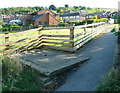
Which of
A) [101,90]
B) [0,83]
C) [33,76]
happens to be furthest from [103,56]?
[0,83]

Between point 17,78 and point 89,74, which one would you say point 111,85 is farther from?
point 17,78

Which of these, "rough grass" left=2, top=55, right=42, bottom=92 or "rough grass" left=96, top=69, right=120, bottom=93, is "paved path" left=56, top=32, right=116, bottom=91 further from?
"rough grass" left=2, top=55, right=42, bottom=92

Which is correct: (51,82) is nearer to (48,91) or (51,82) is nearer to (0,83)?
(48,91)

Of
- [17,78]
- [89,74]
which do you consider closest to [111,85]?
[89,74]

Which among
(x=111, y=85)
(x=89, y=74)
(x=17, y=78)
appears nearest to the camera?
(x=111, y=85)

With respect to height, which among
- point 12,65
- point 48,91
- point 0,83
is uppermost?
point 12,65

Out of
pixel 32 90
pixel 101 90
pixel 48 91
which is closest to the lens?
pixel 101 90

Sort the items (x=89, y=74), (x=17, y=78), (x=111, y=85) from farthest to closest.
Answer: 1. (x=89, y=74)
2. (x=17, y=78)
3. (x=111, y=85)

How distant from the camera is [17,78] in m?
4.12

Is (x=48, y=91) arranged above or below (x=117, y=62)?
below

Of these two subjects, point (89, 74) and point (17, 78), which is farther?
point (89, 74)

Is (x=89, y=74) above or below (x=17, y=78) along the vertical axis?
below

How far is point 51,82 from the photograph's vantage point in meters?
4.29

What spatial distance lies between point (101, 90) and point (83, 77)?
3.58ft
